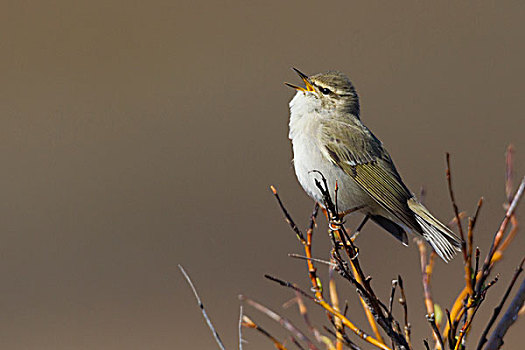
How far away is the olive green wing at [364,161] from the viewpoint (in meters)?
3.04

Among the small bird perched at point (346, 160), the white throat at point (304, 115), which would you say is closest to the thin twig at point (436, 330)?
the small bird perched at point (346, 160)

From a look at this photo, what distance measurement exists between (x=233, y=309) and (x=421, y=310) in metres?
1.93

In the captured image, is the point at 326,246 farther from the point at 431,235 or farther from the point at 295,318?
the point at 431,235

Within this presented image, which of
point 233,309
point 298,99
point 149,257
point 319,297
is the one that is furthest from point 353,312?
point 319,297

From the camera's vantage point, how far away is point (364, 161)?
10.5 feet

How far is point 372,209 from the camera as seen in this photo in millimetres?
3078

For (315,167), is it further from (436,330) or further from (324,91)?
(436,330)

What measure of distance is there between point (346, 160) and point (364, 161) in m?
0.10

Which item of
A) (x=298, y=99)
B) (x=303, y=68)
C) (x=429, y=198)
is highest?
(x=303, y=68)

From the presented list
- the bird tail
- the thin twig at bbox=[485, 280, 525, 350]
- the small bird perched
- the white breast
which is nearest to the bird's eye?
the small bird perched

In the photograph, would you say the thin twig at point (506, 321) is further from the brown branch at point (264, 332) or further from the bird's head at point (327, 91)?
the bird's head at point (327, 91)

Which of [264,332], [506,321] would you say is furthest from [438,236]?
[264,332]

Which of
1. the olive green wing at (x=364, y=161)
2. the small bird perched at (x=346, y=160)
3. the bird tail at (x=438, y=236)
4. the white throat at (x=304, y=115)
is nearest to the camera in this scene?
the bird tail at (x=438, y=236)

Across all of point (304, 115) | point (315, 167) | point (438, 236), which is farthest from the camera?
point (304, 115)
